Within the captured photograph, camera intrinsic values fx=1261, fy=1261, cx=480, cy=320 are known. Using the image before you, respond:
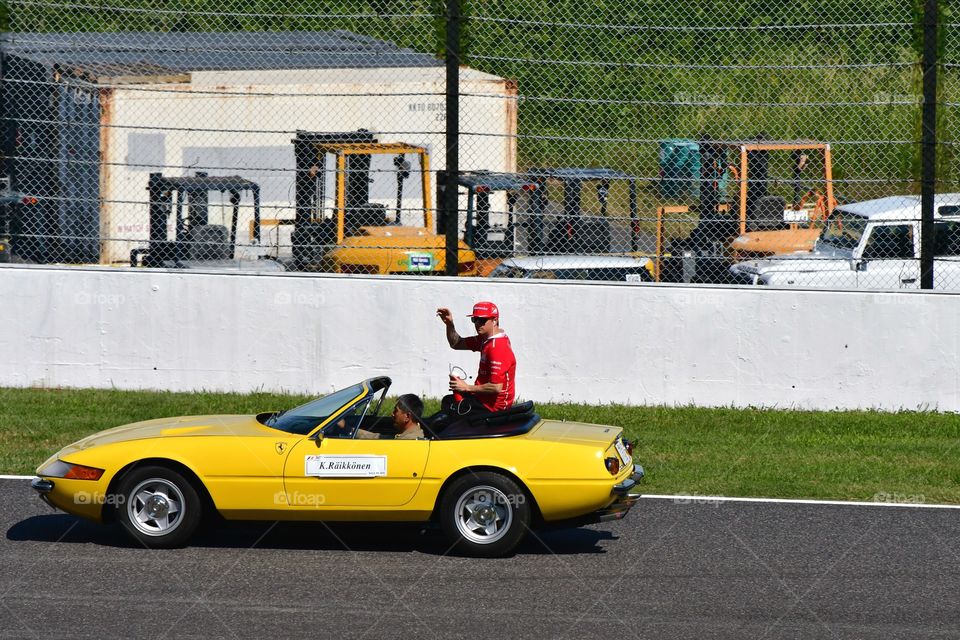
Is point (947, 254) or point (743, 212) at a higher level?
point (743, 212)

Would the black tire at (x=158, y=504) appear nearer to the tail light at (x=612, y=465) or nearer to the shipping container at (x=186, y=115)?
the tail light at (x=612, y=465)

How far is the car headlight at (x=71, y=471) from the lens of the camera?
281 inches

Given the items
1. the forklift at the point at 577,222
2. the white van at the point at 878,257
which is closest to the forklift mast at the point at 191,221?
the forklift at the point at 577,222

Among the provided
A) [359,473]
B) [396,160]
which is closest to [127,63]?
[396,160]

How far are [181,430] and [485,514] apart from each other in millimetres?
1893

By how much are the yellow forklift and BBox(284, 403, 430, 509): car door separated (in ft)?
17.2

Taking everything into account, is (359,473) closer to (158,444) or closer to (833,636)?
(158,444)

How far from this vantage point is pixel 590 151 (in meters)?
12.2

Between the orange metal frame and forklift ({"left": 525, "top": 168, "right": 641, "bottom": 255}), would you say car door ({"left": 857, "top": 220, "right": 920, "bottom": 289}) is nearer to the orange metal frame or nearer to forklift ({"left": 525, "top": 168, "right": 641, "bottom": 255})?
the orange metal frame

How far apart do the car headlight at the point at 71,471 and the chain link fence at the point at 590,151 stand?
14.7ft

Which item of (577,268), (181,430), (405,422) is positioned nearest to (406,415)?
(405,422)

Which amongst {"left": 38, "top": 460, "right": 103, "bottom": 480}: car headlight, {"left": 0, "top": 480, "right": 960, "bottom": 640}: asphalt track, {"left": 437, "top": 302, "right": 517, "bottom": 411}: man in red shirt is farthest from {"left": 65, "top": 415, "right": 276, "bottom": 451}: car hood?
{"left": 437, "top": 302, "right": 517, "bottom": 411}: man in red shirt

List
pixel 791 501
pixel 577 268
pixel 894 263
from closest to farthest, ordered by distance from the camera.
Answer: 1. pixel 791 501
2. pixel 894 263
3. pixel 577 268

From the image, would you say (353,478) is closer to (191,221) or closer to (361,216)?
(361,216)
